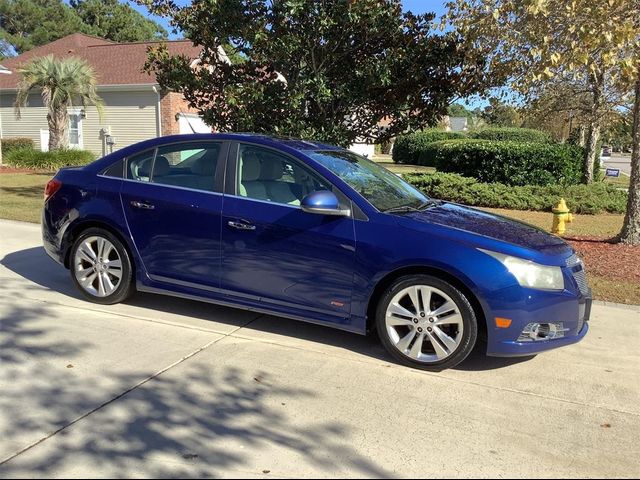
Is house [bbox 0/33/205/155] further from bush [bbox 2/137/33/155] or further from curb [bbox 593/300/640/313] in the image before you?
curb [bbox 593/300/640/313]

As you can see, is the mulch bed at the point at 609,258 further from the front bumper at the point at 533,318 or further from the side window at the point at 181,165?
the side window at the point at 181,165

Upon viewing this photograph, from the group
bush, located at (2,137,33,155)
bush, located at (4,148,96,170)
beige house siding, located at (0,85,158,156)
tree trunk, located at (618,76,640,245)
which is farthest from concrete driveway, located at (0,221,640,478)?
bush, located at (2,137,33,155)

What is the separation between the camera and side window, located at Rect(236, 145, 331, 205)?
184 inches

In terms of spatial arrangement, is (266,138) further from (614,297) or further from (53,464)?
(614,297)

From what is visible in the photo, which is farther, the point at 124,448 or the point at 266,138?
the point at 266,138

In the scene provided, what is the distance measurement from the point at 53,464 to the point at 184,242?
2.30 m

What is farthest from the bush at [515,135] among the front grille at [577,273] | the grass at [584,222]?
the front grille at [577,273]

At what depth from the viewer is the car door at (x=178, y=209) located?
4.84 metres

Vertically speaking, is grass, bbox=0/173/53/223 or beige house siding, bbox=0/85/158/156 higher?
beige house siding, bbox=0/85/158/156

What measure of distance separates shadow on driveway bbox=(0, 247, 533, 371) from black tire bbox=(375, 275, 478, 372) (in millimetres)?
205

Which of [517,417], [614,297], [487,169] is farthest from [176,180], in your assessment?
[487,169]

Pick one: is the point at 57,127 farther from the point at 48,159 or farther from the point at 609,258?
the point at 609,258

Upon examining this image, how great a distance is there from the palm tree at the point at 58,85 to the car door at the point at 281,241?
1652 cm

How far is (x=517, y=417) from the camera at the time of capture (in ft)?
11.9
